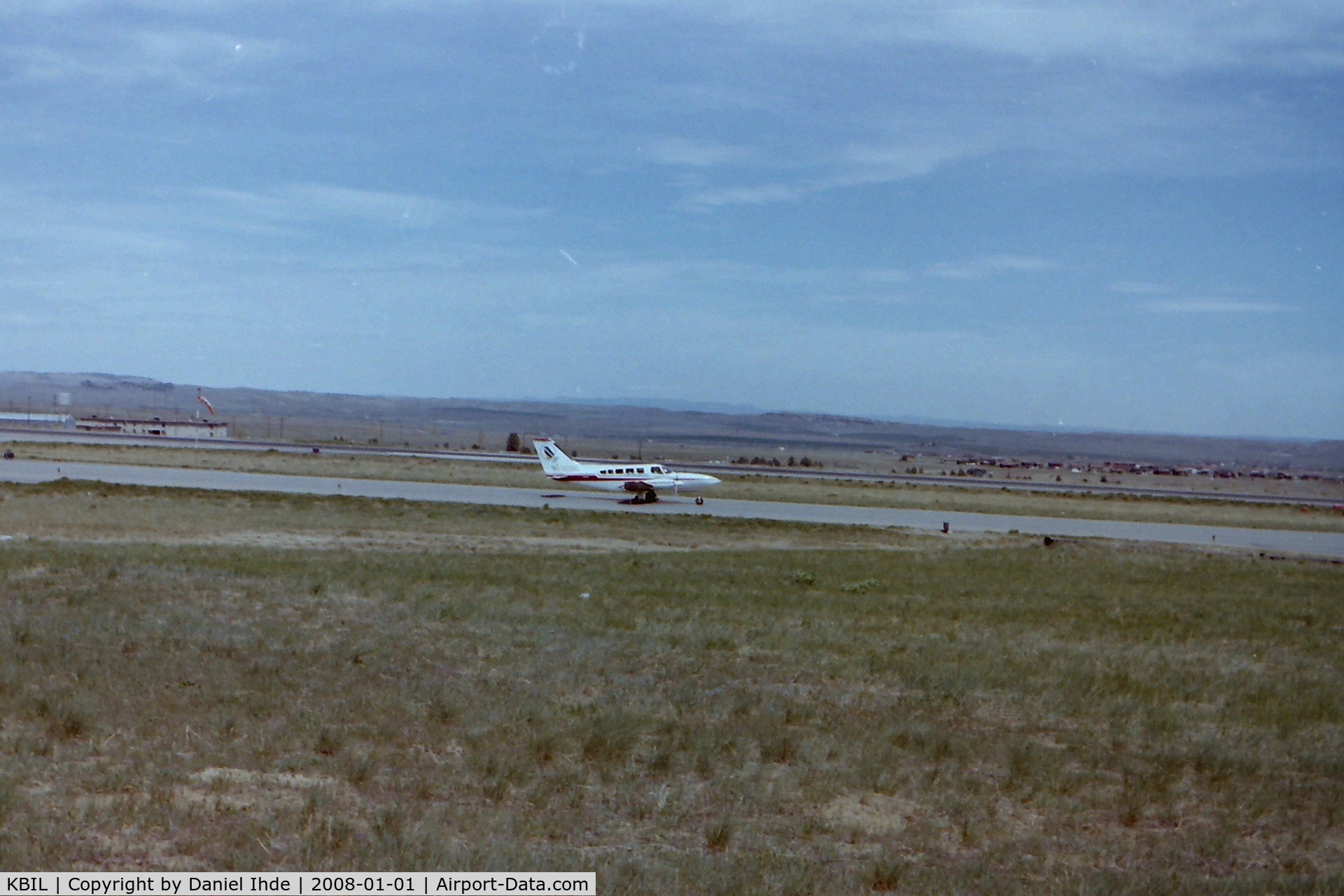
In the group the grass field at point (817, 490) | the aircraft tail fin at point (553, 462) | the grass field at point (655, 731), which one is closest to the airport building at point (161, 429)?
the grass field at point (817, 490)

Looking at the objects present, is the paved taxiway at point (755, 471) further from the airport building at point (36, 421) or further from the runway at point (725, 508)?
the runway at point (725, 508)

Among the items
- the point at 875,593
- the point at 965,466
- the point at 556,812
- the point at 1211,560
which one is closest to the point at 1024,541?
the point at 1211,560

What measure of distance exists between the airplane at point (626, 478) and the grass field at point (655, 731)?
101ft

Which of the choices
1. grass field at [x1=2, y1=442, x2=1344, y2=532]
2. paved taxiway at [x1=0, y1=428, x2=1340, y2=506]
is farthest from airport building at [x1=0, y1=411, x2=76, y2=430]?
grass field at [x1=2, y1=442, x2=1344, y2=532]

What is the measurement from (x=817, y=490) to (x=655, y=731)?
2395 inches

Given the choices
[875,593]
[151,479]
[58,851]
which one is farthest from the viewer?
[151,479]

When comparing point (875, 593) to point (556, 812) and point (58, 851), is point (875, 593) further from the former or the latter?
point (58, 851)

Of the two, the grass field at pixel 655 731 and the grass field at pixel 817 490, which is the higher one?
the grass field at pixel 655 731

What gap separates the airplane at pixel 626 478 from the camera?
174 feet

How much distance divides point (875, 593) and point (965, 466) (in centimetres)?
12147

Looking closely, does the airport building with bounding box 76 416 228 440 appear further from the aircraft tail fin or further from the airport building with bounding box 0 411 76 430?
the aircraft tail fin

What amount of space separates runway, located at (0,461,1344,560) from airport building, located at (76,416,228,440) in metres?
54.0

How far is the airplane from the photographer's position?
174ft

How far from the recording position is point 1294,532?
52469 mm
